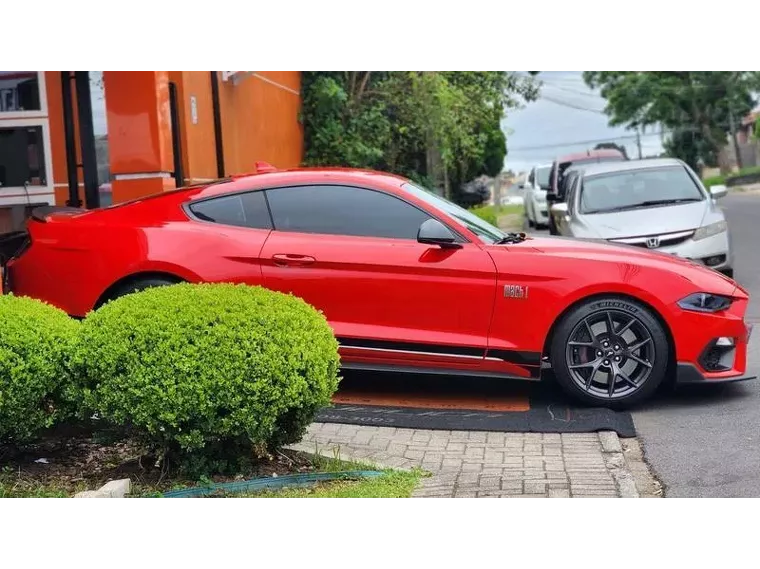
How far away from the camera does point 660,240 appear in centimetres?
1016

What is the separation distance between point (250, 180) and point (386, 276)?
129cm

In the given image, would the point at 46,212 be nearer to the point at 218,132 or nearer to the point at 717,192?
the point at 218,132

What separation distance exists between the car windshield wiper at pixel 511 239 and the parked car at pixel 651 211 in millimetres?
2904

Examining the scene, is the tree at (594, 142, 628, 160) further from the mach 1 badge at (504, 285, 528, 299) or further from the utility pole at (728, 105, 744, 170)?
the utility pole at (728, 105, 744, 170)

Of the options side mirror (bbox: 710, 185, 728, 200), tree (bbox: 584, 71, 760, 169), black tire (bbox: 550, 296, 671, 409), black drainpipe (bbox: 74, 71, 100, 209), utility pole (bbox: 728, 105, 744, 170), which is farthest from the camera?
utility pole (bbox: 728, 105, 744, 170)

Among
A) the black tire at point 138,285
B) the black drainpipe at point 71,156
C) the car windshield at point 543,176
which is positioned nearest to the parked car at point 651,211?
the black tire at point 138,285

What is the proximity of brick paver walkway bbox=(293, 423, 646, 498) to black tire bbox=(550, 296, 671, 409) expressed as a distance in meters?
Result: 0.56

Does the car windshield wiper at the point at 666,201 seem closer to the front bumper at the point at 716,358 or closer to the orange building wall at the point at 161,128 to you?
the orange building wall at the point at 161,128

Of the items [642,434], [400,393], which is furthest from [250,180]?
[642,434]

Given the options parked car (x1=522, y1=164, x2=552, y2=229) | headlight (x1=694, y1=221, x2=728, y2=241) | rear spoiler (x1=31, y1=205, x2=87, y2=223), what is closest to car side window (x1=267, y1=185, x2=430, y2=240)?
rear spoiler (x1=31, y1=205, x2=87, y2=223)

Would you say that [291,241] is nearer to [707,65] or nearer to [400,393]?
[400,393]

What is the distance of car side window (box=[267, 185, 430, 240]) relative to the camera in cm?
666

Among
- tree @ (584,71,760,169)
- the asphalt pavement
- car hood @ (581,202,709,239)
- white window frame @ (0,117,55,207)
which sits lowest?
the asphalt pavement
